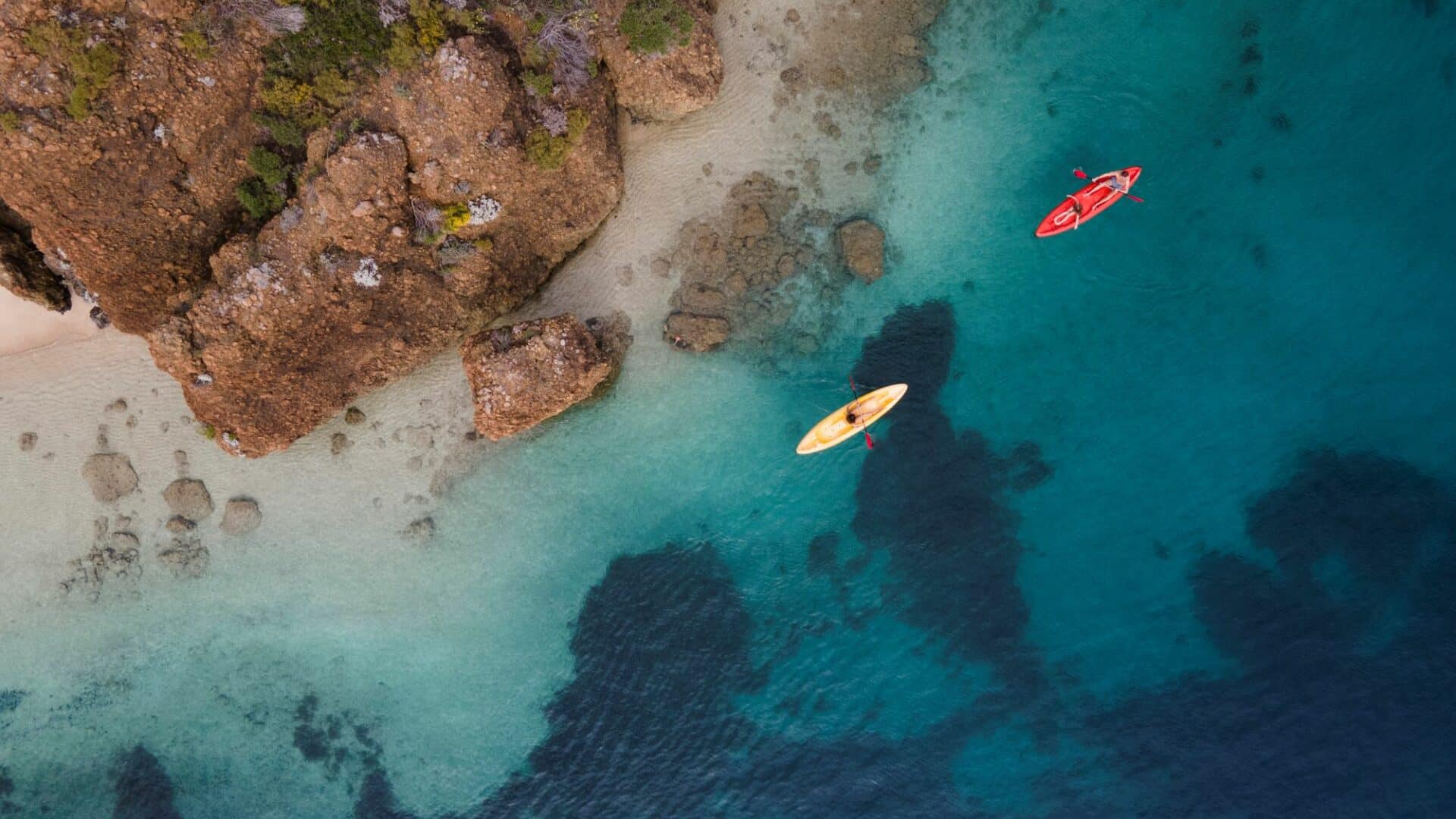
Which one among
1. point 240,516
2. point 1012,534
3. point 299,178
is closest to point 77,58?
point 299,178

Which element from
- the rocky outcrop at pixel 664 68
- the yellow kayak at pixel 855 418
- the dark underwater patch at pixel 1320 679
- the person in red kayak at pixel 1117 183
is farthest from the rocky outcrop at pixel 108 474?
the dark underwater patch at pixel 1320 679

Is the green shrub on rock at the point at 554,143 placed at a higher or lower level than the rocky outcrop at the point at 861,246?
higher

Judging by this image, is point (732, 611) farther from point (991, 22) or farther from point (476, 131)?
point (991, 22)

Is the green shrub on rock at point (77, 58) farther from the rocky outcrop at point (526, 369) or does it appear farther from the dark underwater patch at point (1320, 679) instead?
the dark underwater patch at point (1320, 679)

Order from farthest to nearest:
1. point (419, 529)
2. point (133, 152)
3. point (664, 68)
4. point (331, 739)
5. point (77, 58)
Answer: point (331, 739) → point (419, 529) → point (664, 68) → point (133, 152) → point (77, 58)

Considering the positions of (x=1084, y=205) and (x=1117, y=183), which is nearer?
(x=1117, y=183)

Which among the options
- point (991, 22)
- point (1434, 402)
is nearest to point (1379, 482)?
point (1434, 402)

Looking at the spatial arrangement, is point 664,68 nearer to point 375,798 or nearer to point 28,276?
point 28,276
